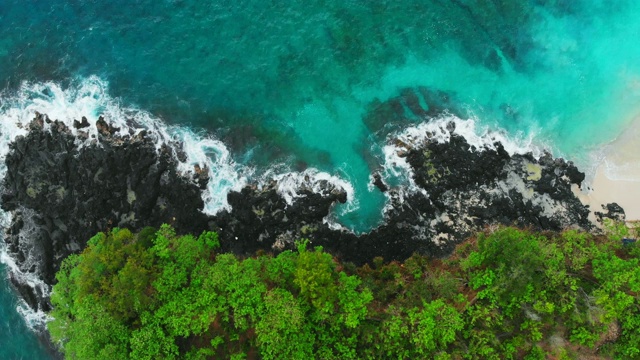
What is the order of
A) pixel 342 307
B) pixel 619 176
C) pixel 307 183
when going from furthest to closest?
pixel 307 183, pixel 619 176, pixel 342 307

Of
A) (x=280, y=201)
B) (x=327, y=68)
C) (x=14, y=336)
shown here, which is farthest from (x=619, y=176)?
(x=14, y=336)

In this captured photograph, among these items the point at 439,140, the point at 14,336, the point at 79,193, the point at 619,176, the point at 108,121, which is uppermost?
the point at 619,176

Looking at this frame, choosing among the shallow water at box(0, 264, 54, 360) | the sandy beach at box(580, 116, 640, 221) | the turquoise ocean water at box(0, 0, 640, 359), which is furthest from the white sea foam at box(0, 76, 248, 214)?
the sandy beach at box(580, 116, 640, 221)

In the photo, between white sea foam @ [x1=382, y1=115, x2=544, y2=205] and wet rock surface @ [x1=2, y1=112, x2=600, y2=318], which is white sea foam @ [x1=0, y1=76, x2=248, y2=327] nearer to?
wet rock surface @ [x1=2, y1=112, x2=600, y2=318]

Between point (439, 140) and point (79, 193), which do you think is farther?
point (439, 140)

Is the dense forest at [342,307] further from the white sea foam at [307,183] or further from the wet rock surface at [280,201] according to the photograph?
the white sea foam at [307,183]

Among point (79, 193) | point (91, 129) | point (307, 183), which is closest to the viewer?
point (79, 193)

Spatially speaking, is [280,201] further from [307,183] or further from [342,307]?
[342,307]

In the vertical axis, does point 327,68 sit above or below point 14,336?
above

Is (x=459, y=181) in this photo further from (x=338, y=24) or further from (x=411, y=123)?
(x=338, y=24)
